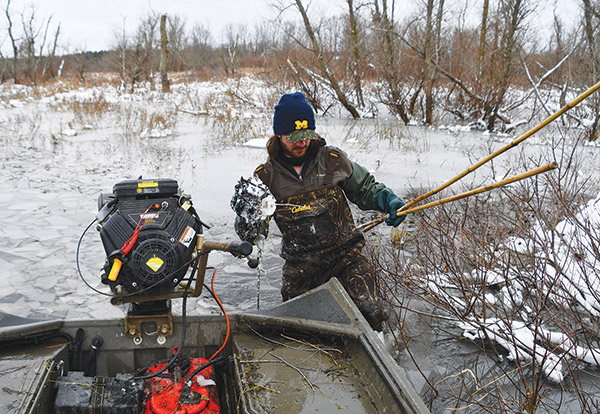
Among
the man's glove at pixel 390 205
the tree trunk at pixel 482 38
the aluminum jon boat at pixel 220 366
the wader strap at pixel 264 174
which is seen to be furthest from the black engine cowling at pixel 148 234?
the tree trunk at pixel 482 38

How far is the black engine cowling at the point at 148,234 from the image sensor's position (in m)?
2.15

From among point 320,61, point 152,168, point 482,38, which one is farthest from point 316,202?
point 482,38

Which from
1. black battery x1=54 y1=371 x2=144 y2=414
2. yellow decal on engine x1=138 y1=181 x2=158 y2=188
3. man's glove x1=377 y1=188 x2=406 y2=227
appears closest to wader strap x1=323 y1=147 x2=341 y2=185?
man's glove x1=377 y1=188 x2=406 y2=227

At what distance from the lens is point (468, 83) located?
1206cm

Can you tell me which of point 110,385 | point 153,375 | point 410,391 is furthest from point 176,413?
point 410,391

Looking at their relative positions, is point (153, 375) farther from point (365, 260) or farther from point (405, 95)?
point (405, 95)

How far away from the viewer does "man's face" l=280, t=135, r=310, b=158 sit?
9.48ft

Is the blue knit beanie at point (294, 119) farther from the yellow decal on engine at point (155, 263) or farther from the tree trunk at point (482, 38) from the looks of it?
the tree trunk at point (482, 38)

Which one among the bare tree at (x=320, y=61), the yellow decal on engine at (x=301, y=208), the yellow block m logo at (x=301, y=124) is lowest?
the yellow decal on engine at (x=301, y=208)

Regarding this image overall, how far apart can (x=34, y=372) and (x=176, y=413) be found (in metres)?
0.63

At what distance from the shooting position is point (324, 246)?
9.91 ft

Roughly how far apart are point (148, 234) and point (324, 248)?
1221mm

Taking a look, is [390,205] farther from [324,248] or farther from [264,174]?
[264,174]

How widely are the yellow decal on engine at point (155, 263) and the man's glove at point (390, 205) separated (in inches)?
56.1
